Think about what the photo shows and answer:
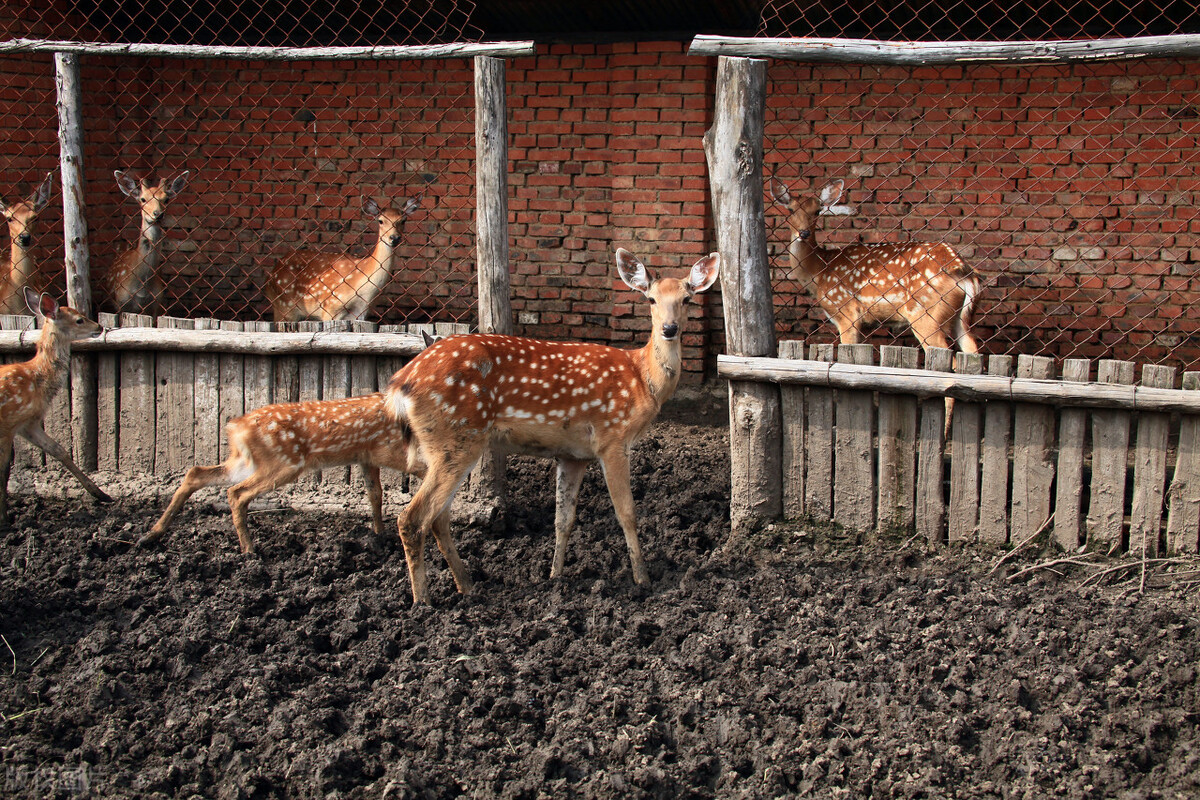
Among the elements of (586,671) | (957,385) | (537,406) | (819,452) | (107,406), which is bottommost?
(586,671)

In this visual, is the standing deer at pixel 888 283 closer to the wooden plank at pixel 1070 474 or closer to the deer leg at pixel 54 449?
the wooden plank at pixel 1070 474

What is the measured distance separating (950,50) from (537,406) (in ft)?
7.95

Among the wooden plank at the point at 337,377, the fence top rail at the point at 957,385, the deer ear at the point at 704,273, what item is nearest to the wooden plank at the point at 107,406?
the wooden plank at the point at 337,377

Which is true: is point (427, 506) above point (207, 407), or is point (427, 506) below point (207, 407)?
below

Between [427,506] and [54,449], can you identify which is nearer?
[427,506]

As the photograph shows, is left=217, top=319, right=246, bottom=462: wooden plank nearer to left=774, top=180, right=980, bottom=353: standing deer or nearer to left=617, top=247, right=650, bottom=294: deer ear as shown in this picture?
left=617, top=247, right=650, bottom=294: deer ear

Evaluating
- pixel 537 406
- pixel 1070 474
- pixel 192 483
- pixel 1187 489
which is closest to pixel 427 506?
pixel 537 406

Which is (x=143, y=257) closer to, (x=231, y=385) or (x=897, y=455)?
(x=231, y=385)

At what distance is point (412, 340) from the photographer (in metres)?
5.70

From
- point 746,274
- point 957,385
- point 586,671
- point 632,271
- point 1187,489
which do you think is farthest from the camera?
point 632,271

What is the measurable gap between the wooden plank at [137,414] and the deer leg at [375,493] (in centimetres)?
146

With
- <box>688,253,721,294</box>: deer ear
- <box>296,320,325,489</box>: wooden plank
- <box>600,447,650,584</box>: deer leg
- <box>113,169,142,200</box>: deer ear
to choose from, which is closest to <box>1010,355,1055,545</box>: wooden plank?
<box>688,253,721,294</box>: deer ear

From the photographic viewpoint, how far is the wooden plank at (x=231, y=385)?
600cm

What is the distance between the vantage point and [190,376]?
6.07 metres
